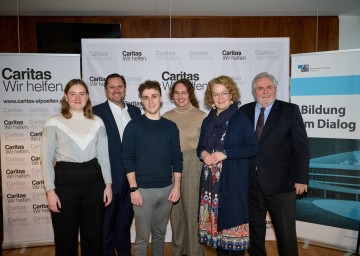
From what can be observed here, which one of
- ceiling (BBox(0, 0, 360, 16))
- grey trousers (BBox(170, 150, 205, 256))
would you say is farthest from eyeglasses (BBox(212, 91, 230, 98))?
ceiling (BBox(0, 0, 360, 16))

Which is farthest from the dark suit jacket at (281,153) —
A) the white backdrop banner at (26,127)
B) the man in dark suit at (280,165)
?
the white backdrop banner at (26,127)

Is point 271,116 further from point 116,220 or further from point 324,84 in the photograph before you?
point 116,220

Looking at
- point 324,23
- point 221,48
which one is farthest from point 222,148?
point 324,23

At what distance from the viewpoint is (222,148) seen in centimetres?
232

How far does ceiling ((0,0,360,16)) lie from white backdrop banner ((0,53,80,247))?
1347 mm

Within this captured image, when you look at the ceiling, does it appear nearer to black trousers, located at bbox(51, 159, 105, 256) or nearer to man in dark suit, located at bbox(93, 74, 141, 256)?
man in dark suit, located at bbox(93, 74, 141, 256)

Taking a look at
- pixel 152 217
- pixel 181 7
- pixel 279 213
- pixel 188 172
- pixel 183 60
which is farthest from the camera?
pixel 181 7

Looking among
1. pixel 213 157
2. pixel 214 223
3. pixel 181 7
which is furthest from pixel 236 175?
pixel 181 7

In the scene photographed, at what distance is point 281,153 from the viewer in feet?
8.13

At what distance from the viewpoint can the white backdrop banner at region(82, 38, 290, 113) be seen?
3.49m

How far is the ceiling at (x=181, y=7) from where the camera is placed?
4.32 meters

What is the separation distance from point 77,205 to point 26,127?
5.20ft

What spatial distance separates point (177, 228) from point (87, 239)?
85 centimetres

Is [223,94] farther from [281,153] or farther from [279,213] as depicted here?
[279,213]
